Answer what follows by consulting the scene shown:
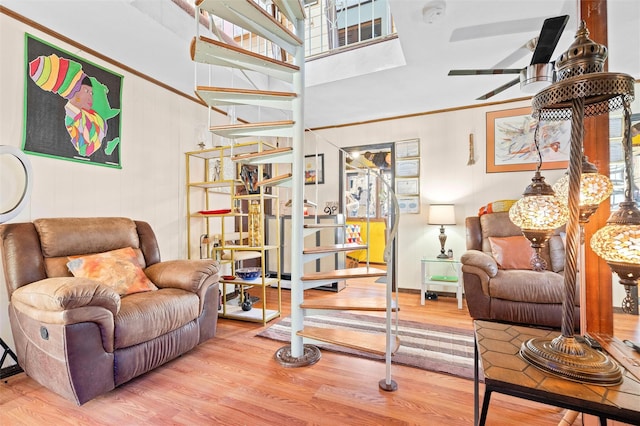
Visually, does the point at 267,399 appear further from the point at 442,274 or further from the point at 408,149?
the point at 408,149

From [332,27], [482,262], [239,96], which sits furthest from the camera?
[332,27]

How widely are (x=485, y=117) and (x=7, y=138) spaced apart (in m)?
4.69

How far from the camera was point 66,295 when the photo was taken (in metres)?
1.49

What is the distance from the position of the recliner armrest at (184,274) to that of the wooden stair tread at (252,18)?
5.96 ft

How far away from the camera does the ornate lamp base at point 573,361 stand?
722 mm

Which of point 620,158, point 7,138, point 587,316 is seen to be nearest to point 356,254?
point 620,158

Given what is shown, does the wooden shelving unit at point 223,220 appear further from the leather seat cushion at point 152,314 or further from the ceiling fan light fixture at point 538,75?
the ceiling fan light fixture at point 538,75

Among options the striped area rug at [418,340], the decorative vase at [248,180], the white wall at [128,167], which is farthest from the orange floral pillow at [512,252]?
the white wall at [128,167]

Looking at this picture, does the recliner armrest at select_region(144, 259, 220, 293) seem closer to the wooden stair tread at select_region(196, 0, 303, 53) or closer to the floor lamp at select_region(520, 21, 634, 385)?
the wooden stair tread at select_region(196, 0, 303, 53)

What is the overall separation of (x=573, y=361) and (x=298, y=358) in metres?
1.74

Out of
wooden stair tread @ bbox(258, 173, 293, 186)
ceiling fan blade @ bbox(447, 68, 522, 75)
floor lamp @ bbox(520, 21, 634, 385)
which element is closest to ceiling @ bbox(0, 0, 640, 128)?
ceiling fan blade @ bbox(447, 68, 522, 75)

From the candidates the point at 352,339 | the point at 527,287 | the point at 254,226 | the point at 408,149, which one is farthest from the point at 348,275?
the point at 408,149

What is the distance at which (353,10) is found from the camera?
3.29 metres

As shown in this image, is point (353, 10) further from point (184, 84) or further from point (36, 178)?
point (36, 178)
